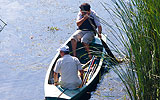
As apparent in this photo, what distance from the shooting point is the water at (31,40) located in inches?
452

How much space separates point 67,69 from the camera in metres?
9.36

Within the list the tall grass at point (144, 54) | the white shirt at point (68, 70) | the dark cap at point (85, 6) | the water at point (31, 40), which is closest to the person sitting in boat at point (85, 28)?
the dark cap at point (85, 6)

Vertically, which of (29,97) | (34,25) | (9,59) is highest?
(34,25)

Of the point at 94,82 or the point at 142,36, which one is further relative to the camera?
the point at 94,82

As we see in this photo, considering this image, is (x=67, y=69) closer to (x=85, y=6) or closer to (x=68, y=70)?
(x=68, y=70)

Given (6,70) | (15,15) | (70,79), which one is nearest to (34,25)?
(15,15)

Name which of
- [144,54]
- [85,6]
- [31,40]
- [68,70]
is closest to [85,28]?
[85,6]

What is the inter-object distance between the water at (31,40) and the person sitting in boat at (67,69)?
4.31 feet

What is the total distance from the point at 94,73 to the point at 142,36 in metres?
4.54

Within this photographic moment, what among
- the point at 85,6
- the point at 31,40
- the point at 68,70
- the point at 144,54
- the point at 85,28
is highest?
the point at 85,6

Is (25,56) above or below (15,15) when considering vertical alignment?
below

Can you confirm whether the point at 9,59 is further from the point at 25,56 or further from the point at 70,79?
the point at 70,79

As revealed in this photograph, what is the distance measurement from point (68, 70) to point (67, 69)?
37mm

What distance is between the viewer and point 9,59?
13.5 meters
